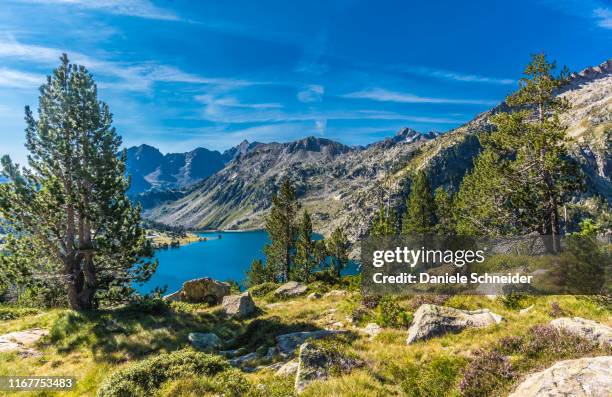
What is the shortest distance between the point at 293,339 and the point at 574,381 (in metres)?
12.1

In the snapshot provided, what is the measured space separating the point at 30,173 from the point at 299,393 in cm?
2580

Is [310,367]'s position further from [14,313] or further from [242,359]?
[14,313]

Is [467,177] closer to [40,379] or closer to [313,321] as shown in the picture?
[313,321]

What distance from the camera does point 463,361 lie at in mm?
11219

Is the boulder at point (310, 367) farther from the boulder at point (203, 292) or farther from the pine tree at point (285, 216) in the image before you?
the pine tree at point (285, 216)

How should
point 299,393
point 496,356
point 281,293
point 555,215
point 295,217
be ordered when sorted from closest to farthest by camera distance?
point 299,393 < point 496,356 < point 555,215 < point 281,293 < point 295,217

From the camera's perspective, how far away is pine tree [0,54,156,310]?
2406 centimetres

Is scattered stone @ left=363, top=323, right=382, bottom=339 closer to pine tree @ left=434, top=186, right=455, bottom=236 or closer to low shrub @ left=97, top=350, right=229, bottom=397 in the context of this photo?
low shrub @ left=97, top=350, right=229, bottom=397

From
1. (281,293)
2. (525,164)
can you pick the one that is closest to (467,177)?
(525,164)

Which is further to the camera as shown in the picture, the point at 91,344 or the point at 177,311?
the point at 177,311

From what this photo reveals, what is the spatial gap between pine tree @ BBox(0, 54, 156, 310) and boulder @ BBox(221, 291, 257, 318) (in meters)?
6.86

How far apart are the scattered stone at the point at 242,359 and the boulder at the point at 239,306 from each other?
1015 cm

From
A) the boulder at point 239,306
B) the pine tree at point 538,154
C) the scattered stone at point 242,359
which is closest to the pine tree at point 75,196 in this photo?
the boulder at point 239,306

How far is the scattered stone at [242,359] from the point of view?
49.5ft
